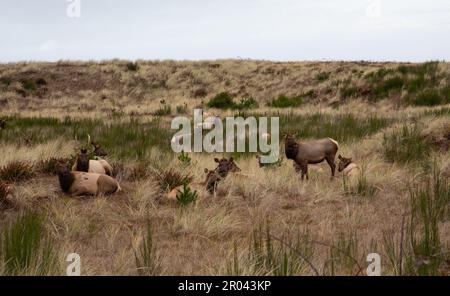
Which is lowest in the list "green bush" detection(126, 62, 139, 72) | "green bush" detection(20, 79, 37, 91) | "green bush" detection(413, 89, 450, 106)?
"green bush" detection(413, 89, 450, 106)

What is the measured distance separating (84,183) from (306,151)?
3.31 metres

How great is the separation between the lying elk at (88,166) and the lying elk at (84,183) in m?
0.57

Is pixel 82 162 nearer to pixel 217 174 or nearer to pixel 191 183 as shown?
pixel 191 183

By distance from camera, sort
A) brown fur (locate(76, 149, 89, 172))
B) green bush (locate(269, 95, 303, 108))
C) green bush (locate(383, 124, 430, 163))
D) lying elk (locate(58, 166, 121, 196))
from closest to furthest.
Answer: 1. lying elk (locate(58, 166, 121, 196))
2. brown fur (locate(76, 149, 89, 172))
3. green bush (locate(383, 124, 430, 163))
4. green bush (locate(269, 95, 303, 108))

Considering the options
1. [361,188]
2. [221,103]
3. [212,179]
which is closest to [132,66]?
[221,103]

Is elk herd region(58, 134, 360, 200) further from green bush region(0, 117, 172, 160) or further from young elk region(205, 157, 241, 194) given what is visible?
green bush region(0, 117, 172, 160)

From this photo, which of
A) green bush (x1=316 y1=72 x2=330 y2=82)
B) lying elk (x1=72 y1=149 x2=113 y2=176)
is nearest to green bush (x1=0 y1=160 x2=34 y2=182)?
lying elk (x1=72 y1=149 x2=113 y2=176)

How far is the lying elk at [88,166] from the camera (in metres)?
6.71

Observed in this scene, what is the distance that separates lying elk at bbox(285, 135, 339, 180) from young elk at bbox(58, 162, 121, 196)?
2.70 m

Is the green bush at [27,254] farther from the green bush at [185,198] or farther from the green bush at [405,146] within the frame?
the green bush at [405,146]

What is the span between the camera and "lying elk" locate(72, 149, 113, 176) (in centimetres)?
671

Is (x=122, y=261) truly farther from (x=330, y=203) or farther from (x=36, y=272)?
(x=330, y=203)
